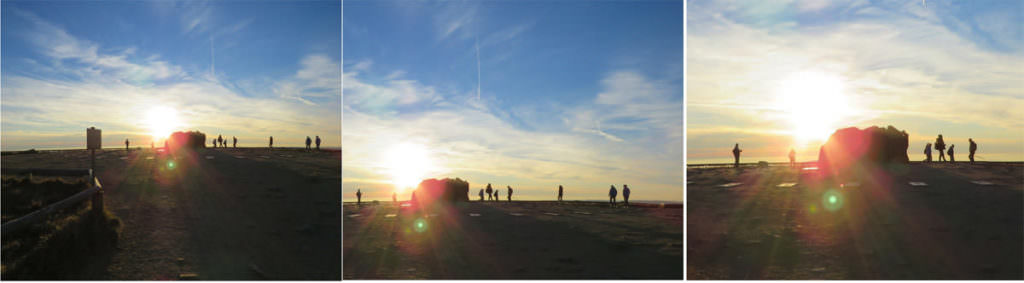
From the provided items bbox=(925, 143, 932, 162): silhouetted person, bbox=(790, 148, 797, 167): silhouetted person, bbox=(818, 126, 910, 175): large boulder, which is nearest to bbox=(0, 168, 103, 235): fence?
bbox=(790, 148, 797, 167): silhouetted person

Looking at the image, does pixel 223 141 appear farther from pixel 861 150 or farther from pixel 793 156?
pixel 861 150

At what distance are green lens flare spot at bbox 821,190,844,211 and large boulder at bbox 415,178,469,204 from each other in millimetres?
4557

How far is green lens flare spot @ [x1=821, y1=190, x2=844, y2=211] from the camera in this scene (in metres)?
5.92

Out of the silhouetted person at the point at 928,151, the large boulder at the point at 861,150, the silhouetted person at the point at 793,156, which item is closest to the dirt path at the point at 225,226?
the silhouetted person at the point at 793,156

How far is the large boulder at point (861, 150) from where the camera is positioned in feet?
20.1

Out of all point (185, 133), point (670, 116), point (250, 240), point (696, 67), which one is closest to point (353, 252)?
point (250, 240)

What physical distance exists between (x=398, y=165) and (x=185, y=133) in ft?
10.6

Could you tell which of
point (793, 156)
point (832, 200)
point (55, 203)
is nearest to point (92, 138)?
point (55, 203)

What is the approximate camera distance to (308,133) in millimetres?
6422

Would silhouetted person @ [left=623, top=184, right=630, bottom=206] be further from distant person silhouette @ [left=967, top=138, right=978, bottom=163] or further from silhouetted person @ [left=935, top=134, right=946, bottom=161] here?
distant person silhouette @ [left=967, top=138, right=978, bottom=163]

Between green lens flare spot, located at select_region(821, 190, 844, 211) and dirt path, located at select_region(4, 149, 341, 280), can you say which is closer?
dirt path, located at select_region(4, 149, 341, 280)

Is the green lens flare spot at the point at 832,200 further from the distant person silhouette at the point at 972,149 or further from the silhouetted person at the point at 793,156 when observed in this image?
the distant person silhouette at the point at 972,149

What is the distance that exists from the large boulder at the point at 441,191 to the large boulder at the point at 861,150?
4719mm

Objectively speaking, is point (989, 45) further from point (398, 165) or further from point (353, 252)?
point (353, 252)
